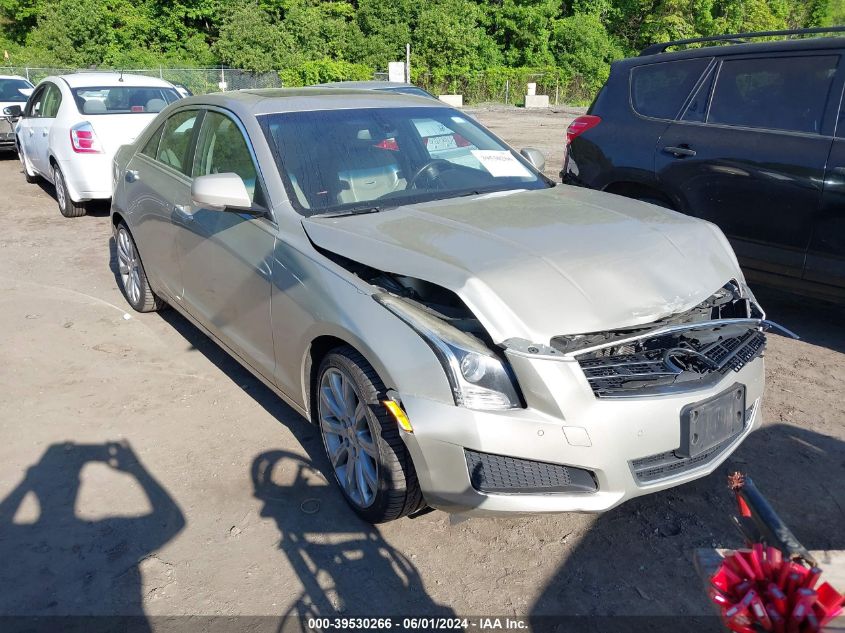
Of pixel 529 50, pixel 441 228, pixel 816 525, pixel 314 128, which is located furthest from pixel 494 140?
pixel 529 50

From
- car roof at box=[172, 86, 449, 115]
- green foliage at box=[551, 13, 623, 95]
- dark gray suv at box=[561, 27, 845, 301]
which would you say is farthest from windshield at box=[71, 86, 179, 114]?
green foliage at box=[551, 13, 623, 95]

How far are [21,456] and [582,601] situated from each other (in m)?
2.87

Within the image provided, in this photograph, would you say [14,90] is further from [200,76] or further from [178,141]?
[200,76]

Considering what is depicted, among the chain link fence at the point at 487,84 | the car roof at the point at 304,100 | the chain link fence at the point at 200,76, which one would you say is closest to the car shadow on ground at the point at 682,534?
the car roof at the point at 304,100

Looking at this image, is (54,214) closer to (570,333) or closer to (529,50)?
(570,333)

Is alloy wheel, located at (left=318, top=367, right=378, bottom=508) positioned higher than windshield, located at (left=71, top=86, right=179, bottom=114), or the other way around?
windshield, located at (left=71, top=86, right=179, bottom=114)

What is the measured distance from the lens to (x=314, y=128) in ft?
12.8

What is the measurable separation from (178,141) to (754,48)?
159 inches

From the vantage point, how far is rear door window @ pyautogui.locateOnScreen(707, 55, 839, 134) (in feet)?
15.9

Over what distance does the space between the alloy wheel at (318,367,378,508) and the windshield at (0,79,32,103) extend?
13661 millimetres

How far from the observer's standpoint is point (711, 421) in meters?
2.79

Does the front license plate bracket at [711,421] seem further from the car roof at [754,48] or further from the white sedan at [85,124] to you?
the white sedan at [85,124]

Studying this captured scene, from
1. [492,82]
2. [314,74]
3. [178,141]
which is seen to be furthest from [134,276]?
[492,82]

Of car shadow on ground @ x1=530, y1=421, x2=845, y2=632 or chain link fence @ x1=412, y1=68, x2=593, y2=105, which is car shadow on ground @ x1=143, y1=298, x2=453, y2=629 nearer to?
car shadow on ground @ x1=530, y1=421, x2=845, y2=632
